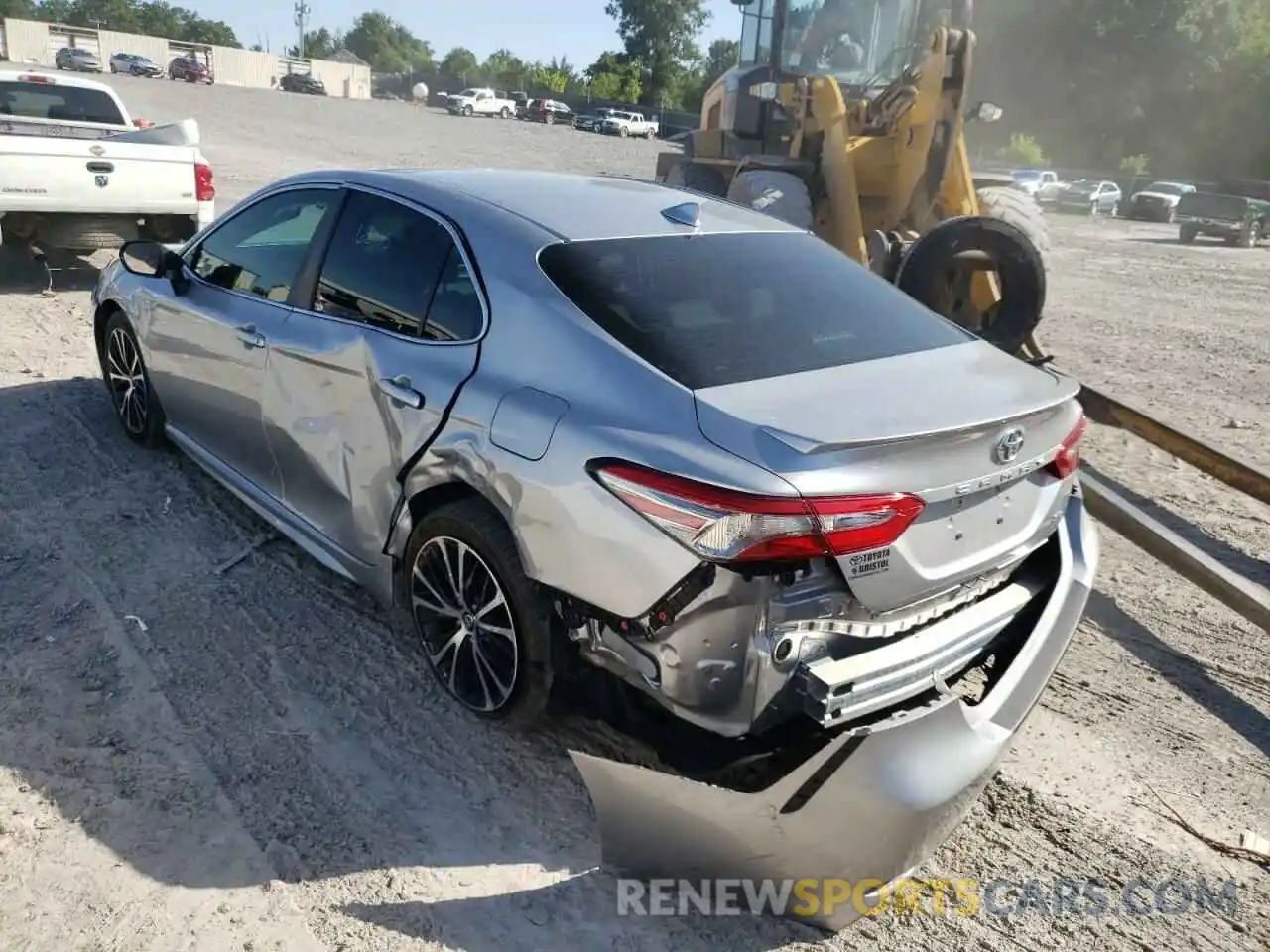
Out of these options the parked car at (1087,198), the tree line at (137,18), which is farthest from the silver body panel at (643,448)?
the tree line at (137,18)

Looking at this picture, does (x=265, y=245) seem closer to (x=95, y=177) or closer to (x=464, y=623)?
(x=464, y=623)

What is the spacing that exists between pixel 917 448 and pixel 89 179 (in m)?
8.11

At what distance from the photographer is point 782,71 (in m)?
10.2

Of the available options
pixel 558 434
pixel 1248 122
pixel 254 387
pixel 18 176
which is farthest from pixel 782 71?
pixel 1248 122

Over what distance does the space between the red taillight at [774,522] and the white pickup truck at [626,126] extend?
171 ft

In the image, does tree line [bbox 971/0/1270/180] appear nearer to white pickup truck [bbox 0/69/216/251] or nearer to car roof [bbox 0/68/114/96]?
car roof [bbox 0/68/114/96]

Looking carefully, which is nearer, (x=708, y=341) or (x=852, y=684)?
(x=852, y=684)

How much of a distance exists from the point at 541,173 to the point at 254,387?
1449mm

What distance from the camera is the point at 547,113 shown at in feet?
189

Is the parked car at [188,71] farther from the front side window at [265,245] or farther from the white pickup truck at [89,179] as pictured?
the front side window at [265,245]

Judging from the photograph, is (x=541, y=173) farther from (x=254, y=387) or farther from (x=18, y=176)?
(x=18, y=176)

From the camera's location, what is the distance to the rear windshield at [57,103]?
946cm

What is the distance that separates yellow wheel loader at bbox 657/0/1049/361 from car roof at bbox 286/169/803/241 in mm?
3520

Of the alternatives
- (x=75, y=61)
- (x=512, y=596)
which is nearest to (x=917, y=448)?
(x=512, y=596)
